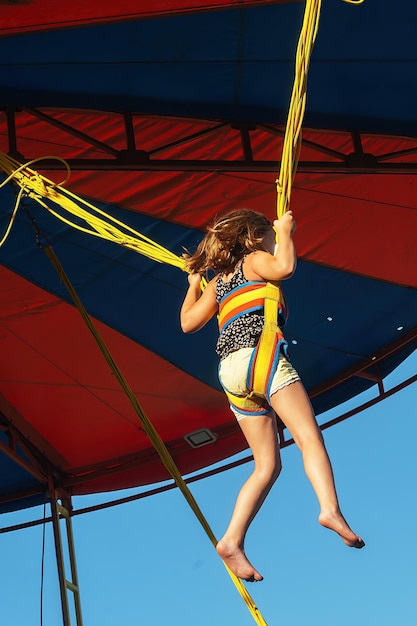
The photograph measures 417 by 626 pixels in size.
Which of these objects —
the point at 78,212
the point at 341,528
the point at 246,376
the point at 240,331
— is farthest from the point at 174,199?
the point at 341,528

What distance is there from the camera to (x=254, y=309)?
3055mm

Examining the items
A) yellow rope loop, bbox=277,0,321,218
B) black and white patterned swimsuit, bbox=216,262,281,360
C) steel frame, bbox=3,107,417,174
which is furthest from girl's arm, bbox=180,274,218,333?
steel frame, bbox=3,107,417,174

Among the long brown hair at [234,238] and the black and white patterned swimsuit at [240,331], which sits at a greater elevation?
the long brown hair at [234,238]

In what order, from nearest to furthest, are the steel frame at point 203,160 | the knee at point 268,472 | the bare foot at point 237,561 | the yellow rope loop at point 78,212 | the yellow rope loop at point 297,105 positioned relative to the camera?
the bare foot at point 237,561
the knee at point 268,472
the yellow rope loop at point 297,105
the yellow rope loop at point 78,212
the steel frame at point 203,160

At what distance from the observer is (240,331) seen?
120 inches

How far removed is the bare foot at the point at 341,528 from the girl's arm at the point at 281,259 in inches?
27.3

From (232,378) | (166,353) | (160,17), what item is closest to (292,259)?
(232,378)

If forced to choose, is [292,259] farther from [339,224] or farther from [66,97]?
[339,224]

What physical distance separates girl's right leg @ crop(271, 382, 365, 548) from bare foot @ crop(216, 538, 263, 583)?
0.26 metres

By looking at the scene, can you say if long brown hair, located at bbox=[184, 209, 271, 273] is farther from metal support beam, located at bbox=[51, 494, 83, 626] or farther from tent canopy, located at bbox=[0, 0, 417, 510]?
metal support beam, located at bbox=[51, 494, 83, 626]

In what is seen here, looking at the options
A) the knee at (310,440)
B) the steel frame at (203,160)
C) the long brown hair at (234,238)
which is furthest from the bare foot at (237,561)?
the steel frame at (203,160)

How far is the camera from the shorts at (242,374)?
9.63 feet

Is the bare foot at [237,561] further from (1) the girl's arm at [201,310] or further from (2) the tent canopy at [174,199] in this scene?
(2) the tent canopy at [174,199]

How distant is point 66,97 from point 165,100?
1.51 feet
